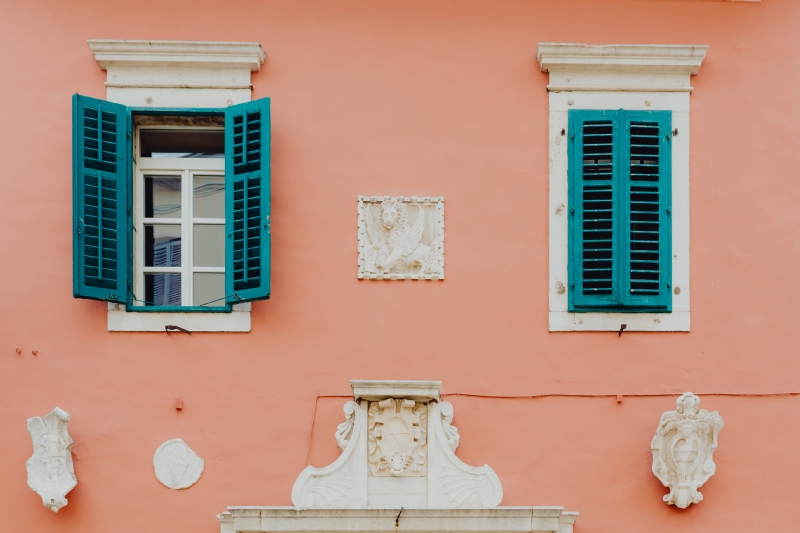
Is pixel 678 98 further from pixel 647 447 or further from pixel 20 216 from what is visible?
pixel 20 216

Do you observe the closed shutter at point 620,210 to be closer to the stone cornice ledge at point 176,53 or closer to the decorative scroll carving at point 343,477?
the decorative scroll carving at point 343,477

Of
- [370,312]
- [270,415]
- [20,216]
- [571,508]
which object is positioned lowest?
[571,508]

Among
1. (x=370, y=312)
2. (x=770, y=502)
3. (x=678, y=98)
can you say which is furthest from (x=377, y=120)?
(x=770, y=502)

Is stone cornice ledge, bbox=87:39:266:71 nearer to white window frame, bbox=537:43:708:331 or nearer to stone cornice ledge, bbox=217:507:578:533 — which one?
white window frame, bbox=537:43:708:331

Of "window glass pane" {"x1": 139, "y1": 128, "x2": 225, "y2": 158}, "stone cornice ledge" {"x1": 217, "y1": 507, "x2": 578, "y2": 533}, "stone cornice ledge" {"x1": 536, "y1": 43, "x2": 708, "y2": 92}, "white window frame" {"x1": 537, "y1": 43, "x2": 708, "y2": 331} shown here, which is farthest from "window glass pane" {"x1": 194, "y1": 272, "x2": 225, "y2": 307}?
"stone cornice ledge" {"x1": 536, "y1": 43, "x2": 708, "y2": 92}

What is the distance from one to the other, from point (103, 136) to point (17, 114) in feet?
2.31

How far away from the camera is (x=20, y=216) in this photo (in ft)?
30.4

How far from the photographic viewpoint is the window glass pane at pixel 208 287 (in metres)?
9.45

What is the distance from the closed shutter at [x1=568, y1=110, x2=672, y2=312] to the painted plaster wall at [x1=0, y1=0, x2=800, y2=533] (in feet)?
0.80

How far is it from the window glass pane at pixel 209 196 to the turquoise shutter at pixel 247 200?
41 centimetres

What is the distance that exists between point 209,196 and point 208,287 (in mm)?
665

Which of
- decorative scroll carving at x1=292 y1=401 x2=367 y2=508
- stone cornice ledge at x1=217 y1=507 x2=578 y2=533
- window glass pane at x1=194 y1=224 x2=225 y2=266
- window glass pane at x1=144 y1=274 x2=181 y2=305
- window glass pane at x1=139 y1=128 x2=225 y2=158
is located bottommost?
stone cornice ledge at x1=217 y1=507 x2=578 y2=533

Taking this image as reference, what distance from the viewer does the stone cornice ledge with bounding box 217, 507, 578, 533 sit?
865 centimetres

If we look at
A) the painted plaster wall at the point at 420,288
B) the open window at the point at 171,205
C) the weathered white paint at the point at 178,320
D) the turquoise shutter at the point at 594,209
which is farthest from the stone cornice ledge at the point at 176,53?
the turquoise shutter at the point at 594,209
